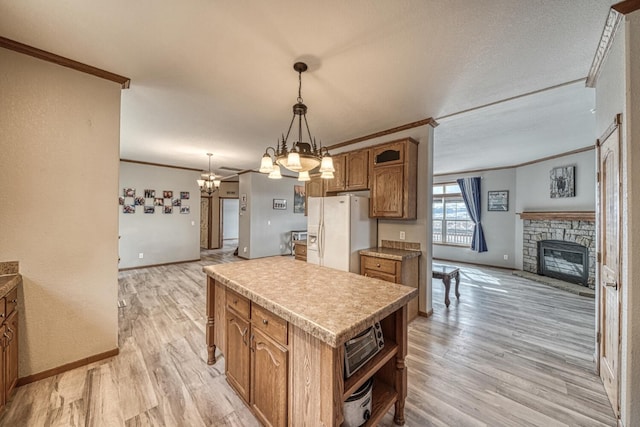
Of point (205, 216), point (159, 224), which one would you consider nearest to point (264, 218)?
point (159, 224)

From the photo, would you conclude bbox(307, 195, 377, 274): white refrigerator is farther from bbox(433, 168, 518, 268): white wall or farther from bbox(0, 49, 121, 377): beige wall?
bbox(433, 168, 518, 268): white wall

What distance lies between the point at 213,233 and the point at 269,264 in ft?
25.3

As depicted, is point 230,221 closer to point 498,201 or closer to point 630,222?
point 498,201

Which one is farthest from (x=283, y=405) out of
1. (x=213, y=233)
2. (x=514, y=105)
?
(x=213, y=233)

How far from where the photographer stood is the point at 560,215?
491 cm

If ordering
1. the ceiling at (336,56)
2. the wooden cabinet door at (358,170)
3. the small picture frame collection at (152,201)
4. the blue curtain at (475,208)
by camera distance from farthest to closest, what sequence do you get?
the blue curtain at (475,208) → the small picture frame collection at (152,201) → the wooden cabinet door at (358,170) → the ceiling at (336,56)

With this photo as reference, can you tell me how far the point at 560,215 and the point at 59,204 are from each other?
7690 mm

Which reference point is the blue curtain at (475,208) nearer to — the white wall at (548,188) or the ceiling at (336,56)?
the white wall at (548,188)

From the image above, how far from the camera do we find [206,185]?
18.7ft

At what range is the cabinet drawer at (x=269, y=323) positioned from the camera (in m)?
1.32

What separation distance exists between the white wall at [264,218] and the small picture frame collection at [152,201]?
1.55 m

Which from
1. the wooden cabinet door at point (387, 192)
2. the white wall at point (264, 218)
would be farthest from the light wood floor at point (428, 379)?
the white wall at point (264, 218)

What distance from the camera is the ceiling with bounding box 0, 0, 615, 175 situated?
152 centimetres

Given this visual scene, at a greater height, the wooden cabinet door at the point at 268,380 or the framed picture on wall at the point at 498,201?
the framed picture on wall at the point at 498,201
